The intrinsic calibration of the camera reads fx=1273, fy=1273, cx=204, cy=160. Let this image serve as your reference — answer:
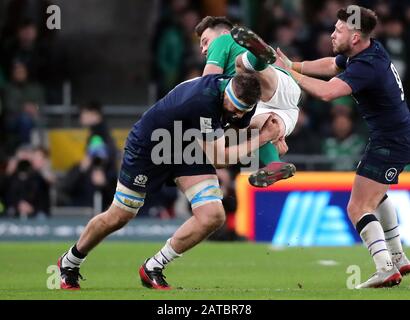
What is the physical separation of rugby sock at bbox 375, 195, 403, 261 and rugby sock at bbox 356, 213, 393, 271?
66 cm

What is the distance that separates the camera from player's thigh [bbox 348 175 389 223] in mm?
11734

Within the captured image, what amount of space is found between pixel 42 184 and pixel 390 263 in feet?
29.4

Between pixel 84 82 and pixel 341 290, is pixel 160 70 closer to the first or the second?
pixel 84 82

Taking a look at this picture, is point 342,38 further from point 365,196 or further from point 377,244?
point 377,244

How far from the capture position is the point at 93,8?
73.0 feet

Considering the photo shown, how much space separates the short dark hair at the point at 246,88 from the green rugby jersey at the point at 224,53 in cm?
135

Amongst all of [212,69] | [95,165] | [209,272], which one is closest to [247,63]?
[212,69]

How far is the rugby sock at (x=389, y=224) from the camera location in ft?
40.1

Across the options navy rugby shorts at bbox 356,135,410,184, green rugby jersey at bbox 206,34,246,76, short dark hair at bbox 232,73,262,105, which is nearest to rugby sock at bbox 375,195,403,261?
navy rugby shorts at bbox 356,135,410,184

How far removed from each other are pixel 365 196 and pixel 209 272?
111 inches

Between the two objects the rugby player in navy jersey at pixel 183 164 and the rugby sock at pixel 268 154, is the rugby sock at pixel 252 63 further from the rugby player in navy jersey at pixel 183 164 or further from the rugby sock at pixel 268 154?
the rugby sock at pixel 268 154

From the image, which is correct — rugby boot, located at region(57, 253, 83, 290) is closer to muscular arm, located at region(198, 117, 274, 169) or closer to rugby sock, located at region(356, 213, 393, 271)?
muscular arm, located at region(198, 117, 274, 169)

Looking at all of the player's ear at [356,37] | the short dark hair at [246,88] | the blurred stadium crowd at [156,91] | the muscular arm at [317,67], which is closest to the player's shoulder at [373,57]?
the player's ear at [356,37]

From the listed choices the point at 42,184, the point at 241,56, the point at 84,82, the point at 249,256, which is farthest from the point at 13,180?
the point at 241,56
